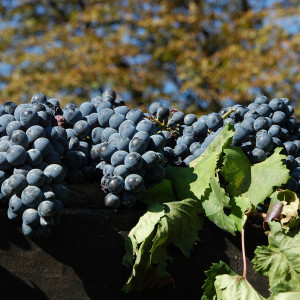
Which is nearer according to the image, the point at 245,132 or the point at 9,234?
the point at 9,234

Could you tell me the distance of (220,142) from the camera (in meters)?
1.10

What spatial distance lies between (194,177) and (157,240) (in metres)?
0.19

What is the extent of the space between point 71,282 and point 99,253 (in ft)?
0.27

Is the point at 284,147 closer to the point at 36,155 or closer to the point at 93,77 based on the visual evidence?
the point at 36,155

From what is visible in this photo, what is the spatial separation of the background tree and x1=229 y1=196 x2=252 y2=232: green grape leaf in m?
4.18

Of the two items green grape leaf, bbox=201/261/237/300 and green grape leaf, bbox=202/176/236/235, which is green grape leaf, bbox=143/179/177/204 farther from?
green grape leaf, bbox=201/261/237/300

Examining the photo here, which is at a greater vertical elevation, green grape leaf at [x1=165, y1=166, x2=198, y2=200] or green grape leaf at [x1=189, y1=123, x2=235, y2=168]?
green grape leaf at [x1=189, y1=123, x2=235, y2=168]

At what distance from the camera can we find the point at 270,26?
18.1ft

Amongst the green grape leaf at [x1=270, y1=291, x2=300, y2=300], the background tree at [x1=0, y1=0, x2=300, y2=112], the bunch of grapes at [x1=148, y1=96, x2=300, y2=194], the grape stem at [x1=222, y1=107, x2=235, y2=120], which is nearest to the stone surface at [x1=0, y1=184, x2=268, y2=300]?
the green grape leaf at [x1=270, y1=291, x2=300, y2=300]

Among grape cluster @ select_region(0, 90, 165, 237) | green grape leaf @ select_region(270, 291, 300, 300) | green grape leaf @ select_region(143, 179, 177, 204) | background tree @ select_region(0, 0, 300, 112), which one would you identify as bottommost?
background tree @ select_region(0, 0, 300, 112)

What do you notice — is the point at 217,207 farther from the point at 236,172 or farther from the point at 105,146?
the point at 105,146

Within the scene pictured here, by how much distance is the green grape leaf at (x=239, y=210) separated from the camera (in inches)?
41.7

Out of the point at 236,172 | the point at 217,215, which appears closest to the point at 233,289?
the point at 217,215

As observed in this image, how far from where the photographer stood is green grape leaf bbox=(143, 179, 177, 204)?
3.48 feet
